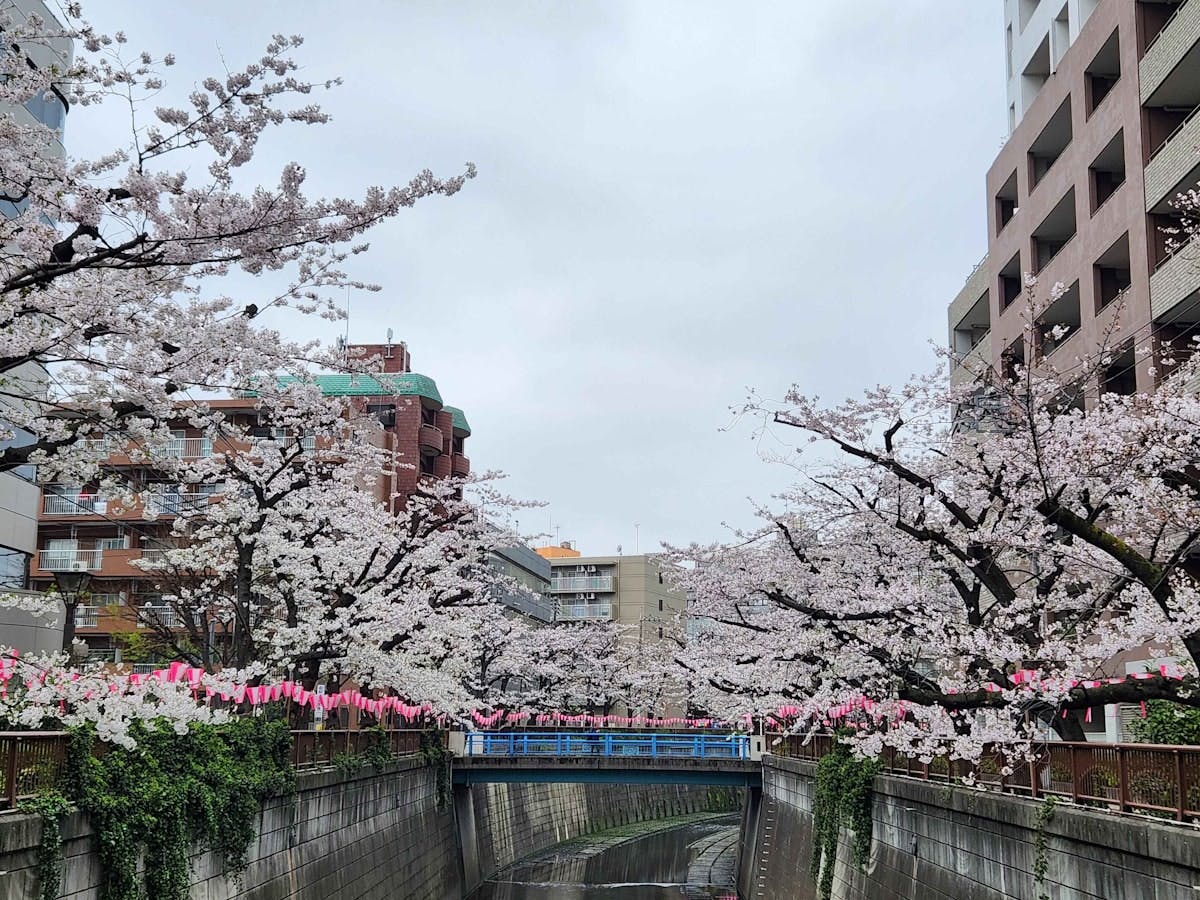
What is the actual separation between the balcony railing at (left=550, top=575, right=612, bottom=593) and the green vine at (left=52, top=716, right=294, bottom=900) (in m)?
81.3

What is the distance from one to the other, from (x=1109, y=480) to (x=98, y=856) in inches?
564

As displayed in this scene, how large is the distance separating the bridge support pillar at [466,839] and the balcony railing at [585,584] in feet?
187

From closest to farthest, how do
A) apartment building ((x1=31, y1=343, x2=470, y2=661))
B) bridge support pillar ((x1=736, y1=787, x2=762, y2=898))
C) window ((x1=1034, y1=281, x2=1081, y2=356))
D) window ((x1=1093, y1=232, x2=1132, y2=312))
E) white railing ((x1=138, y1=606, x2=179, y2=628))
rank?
window ((x1=1093, y1=232, x2=1132, y2=312)) < window ((x1=1034, y1=281, x2=1081, y2=356)) < white railing ((x1=138, y1=606, x2=179, y2=628)) < bridge support pillar ((x1=736, y1=787, x2=762, y2=898)) < apartment building ((x1=31, y1=343, x2=470, y2=661))

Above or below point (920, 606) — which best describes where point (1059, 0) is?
above

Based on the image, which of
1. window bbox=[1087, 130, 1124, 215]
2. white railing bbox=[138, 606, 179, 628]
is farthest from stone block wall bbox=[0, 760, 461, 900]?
window bbox=[1087, 130, 1124, 215]

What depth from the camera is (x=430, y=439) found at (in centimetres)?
6266

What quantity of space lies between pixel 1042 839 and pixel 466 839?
1288 inches

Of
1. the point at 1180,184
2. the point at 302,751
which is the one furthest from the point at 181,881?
the point at 1180,184

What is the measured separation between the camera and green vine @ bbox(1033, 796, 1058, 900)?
52.7ft

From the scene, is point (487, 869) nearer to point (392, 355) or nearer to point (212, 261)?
point (392, 355)

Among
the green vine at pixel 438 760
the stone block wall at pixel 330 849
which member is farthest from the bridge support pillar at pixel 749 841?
the green vine at pixel 438 760

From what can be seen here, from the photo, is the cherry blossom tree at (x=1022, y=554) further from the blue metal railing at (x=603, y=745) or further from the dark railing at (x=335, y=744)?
the blue metal railing at (x=603, y=745)

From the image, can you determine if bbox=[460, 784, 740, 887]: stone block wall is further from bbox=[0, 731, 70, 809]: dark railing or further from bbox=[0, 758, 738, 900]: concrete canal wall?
bbox=[0, 731, 70, 809]: dark railing

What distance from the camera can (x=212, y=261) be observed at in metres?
11.0
